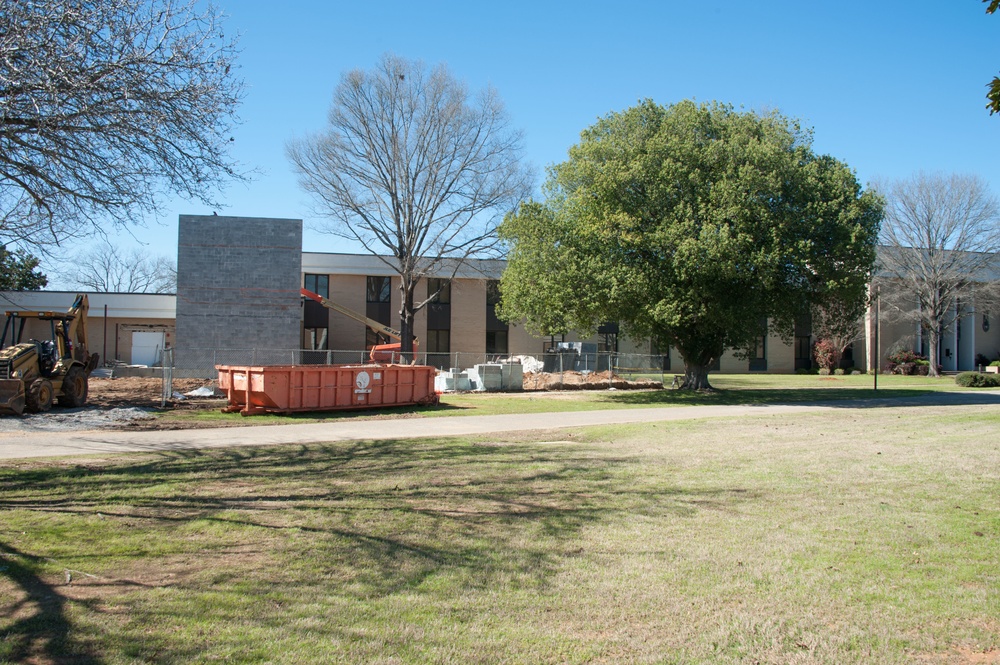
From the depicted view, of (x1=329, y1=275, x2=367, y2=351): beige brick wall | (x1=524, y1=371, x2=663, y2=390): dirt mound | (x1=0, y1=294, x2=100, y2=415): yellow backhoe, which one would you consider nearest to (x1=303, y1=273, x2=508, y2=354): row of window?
(x1=329, y1=275, x2=367, y2=351): beige brick wall

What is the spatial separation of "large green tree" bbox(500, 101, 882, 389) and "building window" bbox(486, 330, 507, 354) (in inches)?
846

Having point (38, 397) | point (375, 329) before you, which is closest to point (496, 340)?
point (375, 329)

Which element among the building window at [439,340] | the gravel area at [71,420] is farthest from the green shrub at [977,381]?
the gravel area at [71,420]

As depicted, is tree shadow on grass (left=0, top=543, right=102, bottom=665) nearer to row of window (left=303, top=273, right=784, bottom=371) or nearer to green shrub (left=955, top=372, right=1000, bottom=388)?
green shrub (left=955, top=372, right=1000, bottom=388)

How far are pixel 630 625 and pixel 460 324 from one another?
152ft

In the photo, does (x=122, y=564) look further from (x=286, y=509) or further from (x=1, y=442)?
(x=1, y=442)

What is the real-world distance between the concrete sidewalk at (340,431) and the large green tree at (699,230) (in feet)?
16.2

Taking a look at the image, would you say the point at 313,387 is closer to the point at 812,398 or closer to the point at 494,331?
the point at 812,398

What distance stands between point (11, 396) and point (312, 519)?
14.9 meters

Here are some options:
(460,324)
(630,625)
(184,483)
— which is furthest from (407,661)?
(460,324)

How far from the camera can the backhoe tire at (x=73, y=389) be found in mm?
21328

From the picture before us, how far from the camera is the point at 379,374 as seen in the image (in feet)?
74.4

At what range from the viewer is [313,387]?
20.9 m

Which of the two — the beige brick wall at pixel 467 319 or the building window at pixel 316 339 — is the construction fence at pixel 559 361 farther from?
the building window at pixel 316 339
